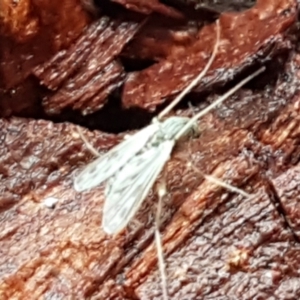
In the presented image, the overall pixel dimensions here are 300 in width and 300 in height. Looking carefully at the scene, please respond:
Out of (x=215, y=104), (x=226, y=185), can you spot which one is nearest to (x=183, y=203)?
(x=226, y=185)

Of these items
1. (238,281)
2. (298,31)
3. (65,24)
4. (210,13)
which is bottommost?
(238,281)

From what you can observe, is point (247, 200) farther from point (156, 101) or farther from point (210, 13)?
point (210, 13)

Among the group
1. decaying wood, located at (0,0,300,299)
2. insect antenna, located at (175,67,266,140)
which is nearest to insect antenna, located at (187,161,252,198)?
decaying wood, located at (0,0,300,299)

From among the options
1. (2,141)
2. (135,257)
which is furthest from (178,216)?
(2,141)

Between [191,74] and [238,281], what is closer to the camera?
[238,281]

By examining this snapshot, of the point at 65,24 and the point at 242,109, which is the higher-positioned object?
the point at 65,24

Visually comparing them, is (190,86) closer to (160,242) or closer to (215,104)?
(215,104)
